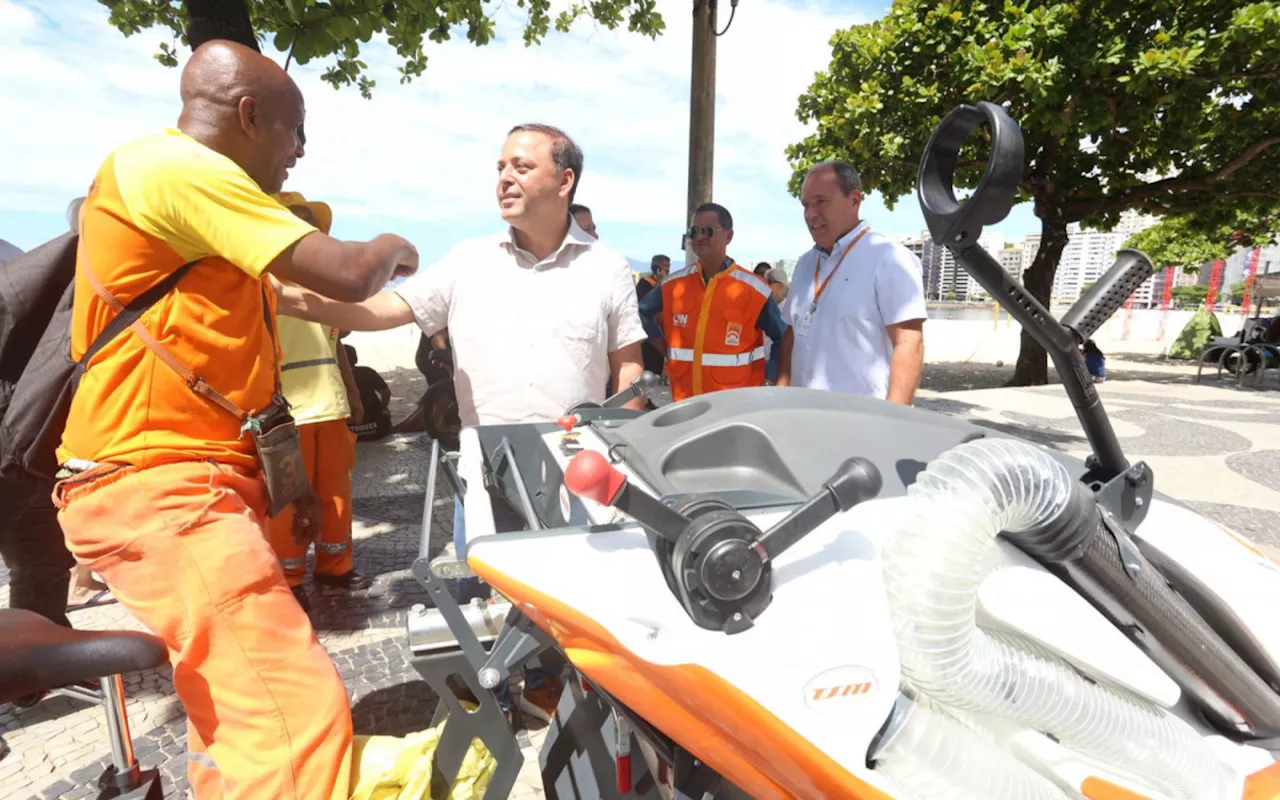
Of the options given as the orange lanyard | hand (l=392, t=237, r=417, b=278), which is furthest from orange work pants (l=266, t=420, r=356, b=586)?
the orange lanyard

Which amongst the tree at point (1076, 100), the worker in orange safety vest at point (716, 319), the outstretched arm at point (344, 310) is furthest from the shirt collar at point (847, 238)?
the tree at point (1076, 100)

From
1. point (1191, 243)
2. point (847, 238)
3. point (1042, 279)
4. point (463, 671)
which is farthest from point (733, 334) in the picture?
point (1191, 243)

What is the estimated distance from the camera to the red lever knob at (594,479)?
2.92 ft

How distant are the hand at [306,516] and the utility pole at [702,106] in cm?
485

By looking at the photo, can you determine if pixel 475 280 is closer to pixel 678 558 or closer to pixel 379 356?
pixel 678 558

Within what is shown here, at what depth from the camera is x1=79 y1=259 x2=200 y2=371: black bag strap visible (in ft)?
4.96

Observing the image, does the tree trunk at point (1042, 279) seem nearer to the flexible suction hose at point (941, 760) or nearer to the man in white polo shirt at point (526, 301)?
the man in white polo shirt at point (526, 301)

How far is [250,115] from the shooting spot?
5.51ft

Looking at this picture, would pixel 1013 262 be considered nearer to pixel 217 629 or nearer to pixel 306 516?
pixel 306 516

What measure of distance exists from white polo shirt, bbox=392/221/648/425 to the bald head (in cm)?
79

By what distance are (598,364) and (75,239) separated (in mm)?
1720

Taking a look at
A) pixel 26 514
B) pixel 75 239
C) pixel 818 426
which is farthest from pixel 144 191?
pixel 26 514

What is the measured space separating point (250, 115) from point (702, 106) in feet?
17.6

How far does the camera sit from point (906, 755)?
100 cm
